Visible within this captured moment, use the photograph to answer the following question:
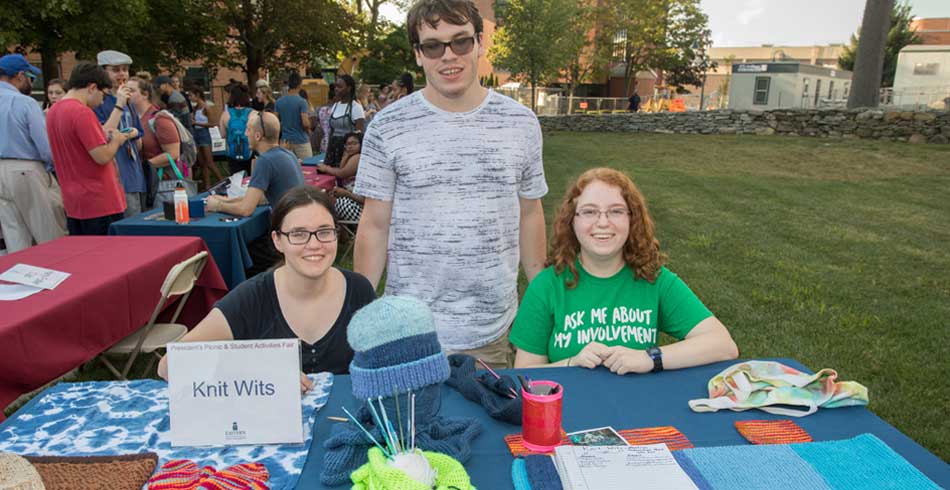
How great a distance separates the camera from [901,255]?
666cm

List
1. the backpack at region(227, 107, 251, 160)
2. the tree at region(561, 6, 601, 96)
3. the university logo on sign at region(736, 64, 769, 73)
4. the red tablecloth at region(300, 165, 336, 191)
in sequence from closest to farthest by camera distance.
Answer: the red tablecloth at region(300, 165, 336, 191) → the backpack at region(227, 107, 251, 160) → the tree at region(561, 6, 601, 96) → the university logo on sign at region(736, 64, 769, 73)

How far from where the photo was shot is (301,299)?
224cm

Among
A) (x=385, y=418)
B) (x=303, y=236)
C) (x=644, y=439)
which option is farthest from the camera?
(x=303, y=236)

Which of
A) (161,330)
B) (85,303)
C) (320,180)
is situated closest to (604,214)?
(85,303)

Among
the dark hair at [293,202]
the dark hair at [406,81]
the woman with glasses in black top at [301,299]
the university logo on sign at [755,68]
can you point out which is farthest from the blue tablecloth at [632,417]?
the university logo on sign at [755,68]

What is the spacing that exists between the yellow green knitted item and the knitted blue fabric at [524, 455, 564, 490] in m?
0.14

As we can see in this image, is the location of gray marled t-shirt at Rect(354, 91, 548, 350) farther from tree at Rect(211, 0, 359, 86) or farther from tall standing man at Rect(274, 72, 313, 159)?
tree at Rect(211, 0, 359, 86)

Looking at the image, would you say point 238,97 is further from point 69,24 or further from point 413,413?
point 69,24

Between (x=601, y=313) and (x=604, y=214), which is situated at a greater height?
(x=604, y=214)

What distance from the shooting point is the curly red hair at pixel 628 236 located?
86.0 inches

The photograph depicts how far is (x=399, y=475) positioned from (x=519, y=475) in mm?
318

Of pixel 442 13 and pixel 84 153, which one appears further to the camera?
pixel 84 153

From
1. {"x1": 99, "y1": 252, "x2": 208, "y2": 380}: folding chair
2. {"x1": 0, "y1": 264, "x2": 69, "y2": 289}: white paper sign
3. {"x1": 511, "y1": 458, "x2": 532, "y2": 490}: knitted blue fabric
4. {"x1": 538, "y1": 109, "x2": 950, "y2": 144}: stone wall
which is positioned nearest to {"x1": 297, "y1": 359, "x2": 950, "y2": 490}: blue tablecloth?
{"x1": 511, "y1": 458, "x2": 532, "y2": 490}: knitted blue fabric

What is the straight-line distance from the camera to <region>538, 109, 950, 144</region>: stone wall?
17.0 metres
